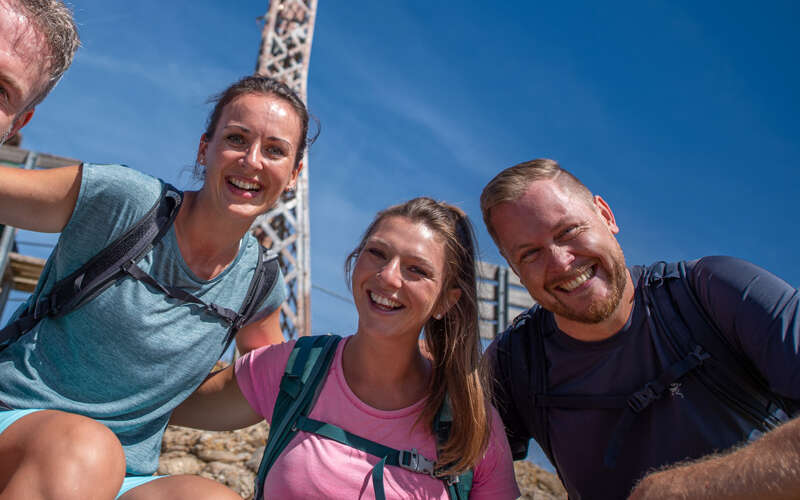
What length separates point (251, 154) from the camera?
304cm

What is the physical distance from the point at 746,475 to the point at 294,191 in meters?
8.91

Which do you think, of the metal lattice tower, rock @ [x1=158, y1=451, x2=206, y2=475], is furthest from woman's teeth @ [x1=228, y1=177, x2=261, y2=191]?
the metal lattice tower

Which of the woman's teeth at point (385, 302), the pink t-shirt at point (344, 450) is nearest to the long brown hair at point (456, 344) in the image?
the pink t-shirt at point (344, 450)

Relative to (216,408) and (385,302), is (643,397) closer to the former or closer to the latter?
(385,302)

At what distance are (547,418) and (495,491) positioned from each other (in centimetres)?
61

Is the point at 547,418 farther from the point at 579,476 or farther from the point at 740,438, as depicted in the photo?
the point at 740,438

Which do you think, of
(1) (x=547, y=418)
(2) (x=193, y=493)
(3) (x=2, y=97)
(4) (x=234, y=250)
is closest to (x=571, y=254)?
(1) (x=547, y=418)

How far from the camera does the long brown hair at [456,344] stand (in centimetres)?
279

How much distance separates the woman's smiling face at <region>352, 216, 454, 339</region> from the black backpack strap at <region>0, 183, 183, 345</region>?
1.11 metres

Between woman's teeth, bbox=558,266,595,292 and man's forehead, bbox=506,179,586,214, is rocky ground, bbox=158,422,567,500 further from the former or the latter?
man's forehead, bbox=506,179,586,214

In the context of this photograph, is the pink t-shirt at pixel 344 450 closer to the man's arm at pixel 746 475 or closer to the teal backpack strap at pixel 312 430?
the teal backpack strap at pixel 312 430

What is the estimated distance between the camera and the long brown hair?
2.79 m

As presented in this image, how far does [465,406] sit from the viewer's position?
2.92 metres

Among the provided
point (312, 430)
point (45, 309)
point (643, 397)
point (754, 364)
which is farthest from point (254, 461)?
point (754, 364)
